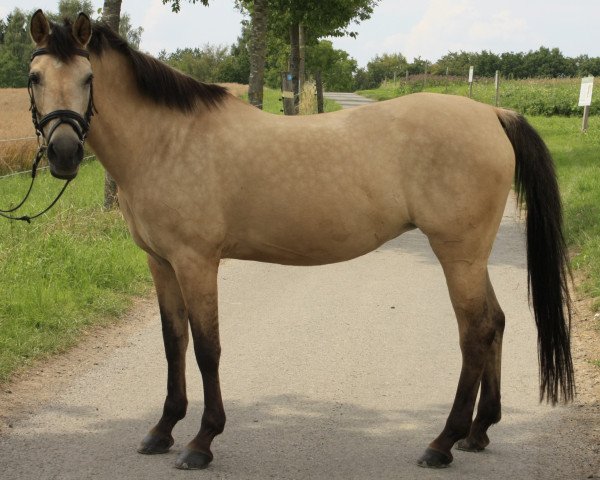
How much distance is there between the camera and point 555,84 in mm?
42219

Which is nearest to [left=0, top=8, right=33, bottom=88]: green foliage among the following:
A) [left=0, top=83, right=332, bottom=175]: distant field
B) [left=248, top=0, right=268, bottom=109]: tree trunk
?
[left=0, top=83, right=332, bottom=175]: distant field

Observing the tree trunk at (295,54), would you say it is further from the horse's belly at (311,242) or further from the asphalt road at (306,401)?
the horse's belly at (311,242)

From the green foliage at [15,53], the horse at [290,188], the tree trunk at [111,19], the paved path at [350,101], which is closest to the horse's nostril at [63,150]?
the horse at [290,188]

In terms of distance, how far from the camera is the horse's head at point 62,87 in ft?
12.8

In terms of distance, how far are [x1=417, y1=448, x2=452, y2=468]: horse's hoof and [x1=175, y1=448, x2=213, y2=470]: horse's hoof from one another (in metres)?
1.11

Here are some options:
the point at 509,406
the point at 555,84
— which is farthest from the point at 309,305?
the point at 555,84

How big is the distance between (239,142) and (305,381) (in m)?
1.87

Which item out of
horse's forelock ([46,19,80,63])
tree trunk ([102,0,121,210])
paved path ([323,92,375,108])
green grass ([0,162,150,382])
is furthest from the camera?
paved path ([323,92,375,108])

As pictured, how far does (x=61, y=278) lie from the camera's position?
752cm

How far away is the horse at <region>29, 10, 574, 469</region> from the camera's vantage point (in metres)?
4.25

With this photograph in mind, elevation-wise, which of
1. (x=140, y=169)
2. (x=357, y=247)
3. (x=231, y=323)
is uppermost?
(x=140, y=169)

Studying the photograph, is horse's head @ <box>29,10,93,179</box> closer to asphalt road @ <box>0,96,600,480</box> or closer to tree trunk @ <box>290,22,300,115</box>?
asphalt road @ <box>0,96,600,480</box>

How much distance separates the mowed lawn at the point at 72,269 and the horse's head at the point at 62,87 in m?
2.09

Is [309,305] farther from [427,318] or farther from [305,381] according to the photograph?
[305,381]
